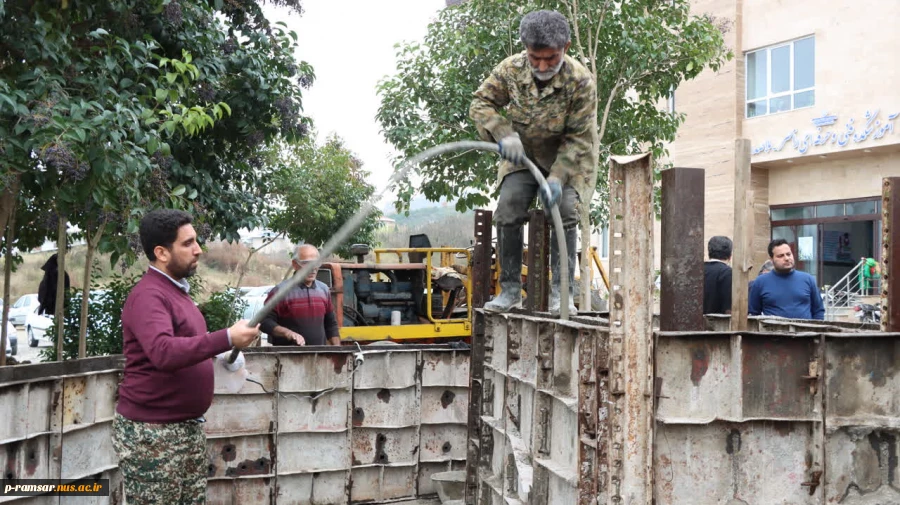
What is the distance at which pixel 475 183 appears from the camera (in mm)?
13938

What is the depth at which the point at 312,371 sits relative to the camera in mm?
6359

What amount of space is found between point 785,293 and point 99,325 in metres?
9.01

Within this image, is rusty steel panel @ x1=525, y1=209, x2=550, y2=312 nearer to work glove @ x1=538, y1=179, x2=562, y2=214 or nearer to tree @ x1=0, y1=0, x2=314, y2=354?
work glove @ x1=538, y1=179, x2=562, y2=214

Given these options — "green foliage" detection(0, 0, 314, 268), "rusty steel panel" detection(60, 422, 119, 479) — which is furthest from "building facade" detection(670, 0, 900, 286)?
"rusty steel panel" detection(60, 422, 119, 479)

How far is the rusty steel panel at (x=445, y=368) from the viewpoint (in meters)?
6.75

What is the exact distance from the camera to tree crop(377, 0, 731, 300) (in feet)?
44.5

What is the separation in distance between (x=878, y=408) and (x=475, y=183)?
10670 mm

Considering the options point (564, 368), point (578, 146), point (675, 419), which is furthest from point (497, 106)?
point (675, 419)

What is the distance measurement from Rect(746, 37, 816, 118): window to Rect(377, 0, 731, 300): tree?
8.65 metres

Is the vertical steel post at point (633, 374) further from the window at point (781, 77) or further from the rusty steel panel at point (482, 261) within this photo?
the window at point (781, 77)

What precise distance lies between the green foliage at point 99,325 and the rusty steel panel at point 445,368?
5910 millimetres

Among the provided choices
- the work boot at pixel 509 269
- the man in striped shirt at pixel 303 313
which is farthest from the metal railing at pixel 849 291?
the work boot at pixel 509 269

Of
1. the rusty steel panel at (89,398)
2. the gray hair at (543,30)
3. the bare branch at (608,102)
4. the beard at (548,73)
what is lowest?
the rusty steel panel at (89,398)

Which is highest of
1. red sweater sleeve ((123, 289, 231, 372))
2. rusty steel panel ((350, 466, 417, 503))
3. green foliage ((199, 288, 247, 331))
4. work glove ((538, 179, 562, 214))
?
work glove ((538, 179, 562, 214))
